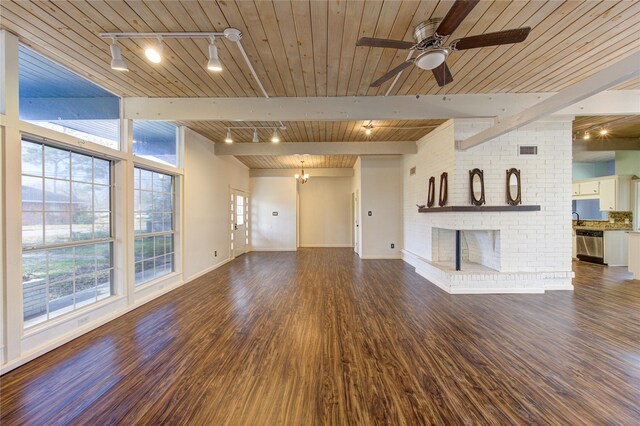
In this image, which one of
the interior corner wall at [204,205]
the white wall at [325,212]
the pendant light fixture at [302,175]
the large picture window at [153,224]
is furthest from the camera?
the white wall at [325,212]

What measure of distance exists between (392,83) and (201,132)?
405 centimetres

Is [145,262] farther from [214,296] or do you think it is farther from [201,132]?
[201,132]

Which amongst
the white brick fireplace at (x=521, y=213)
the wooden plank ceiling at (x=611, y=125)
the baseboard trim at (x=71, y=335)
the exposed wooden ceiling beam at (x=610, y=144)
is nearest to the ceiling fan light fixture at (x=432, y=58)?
the white brick fireplace at (x=521, y=213)

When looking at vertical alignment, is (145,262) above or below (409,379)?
above

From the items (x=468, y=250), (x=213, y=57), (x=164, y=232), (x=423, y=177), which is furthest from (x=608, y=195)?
(x=164, y=232)

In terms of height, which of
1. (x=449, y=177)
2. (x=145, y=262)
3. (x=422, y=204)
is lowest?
(x=145, y=262)

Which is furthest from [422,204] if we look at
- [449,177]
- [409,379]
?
[409,379]

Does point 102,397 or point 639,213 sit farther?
point 639,213

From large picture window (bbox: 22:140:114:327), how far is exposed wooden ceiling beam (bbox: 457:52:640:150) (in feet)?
18.3

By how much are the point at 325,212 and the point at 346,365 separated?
793 cm

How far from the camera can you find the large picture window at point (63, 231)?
2.52 m

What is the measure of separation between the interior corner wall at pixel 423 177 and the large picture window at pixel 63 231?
552cm

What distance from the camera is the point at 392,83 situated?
329cm

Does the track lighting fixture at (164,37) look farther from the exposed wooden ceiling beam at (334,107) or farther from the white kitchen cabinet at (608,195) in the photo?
the white kitchen cabinet at (608,195)
